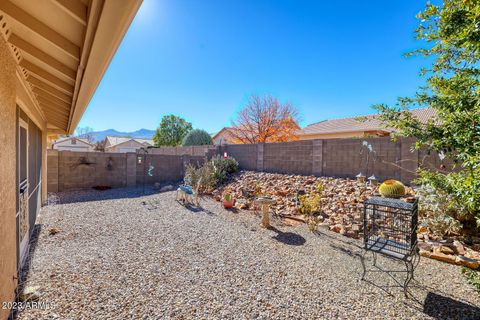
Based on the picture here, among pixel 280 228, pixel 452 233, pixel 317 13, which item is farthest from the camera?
pixel 317 13

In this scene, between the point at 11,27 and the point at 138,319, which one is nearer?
the point at 11,27

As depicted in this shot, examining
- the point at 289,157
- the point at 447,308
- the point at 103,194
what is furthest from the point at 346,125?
the point at 103,194

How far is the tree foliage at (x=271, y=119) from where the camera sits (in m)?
20.3

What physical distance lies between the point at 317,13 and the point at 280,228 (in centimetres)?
749

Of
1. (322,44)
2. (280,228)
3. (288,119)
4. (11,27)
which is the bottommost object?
(280,228)

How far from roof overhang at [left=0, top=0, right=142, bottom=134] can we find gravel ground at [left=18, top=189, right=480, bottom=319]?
8.32 ft

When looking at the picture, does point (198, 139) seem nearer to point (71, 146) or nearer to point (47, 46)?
point (47, 46)

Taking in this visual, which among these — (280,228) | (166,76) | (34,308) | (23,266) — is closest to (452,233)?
(280,228)

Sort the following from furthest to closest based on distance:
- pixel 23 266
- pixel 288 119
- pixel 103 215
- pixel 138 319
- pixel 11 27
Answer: pixel 288 119 → pixel 103 215 → pixel 23 266 → pixel 138 319 → pixel 11 27

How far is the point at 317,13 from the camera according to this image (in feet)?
25.1

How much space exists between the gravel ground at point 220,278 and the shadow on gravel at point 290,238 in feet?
0.07

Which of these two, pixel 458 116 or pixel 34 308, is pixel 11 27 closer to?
pixel 34 308

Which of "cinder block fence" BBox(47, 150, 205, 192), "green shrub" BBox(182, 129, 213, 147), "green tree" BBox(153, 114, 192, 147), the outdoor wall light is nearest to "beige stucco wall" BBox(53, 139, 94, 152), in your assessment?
"green tree" BBox(153, 114, 192, 147)

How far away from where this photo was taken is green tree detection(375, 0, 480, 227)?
2.00 meters
